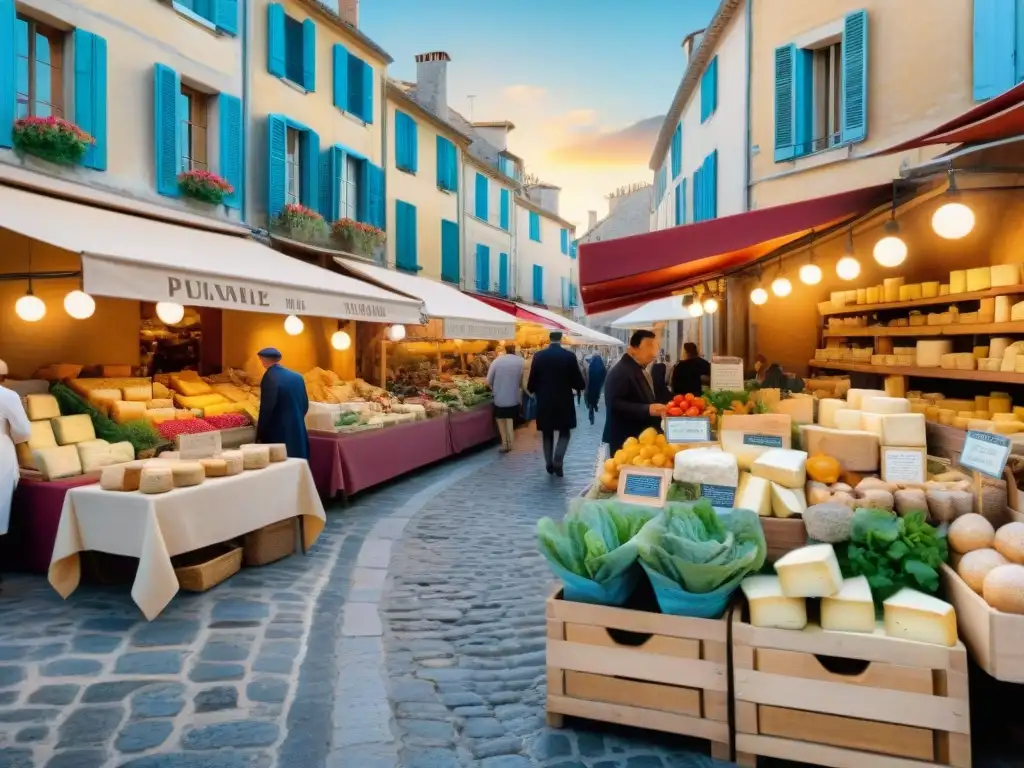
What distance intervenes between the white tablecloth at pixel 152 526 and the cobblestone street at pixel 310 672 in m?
0.24

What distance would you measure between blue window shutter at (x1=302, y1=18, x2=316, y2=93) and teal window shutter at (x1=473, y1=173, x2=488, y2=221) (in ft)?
29.5

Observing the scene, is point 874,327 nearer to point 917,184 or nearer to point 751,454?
point 917,184

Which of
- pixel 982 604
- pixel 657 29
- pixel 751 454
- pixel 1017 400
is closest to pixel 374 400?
pixel 751 454

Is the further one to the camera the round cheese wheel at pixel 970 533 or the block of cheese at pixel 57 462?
the block of cheese at pixel 57 462

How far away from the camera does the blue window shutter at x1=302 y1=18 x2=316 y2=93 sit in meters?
12.3

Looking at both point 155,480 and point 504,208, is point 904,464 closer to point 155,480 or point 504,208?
point 155,480

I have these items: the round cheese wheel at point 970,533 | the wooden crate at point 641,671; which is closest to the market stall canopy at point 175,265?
the wooden crate at point 641,671

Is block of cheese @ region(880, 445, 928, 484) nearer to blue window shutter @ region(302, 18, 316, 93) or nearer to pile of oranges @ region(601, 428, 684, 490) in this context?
pile of oranges @ region(601, 428, 684, 490)

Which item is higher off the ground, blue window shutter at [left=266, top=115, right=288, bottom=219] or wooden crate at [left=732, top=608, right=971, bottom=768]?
blue window shutter at [left=266, top=115, right=288, bottom=219]

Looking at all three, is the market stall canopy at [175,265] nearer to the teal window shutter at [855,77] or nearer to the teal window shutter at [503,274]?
the teal window shutter at [855,77]

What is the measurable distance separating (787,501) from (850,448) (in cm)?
80

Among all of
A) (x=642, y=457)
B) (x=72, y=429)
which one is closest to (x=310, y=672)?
(x=642, y=457)

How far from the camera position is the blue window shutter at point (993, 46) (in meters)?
8.62

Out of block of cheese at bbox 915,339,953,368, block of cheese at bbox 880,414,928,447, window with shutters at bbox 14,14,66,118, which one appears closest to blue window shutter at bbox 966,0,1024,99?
block of cheese at bbox 915,339,953,368
